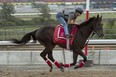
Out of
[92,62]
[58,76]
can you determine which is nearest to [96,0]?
[92,62]

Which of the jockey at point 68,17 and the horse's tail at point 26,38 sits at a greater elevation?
the jockey at point 68,17

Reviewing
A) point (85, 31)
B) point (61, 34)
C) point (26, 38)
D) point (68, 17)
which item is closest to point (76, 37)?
point (85, 31)

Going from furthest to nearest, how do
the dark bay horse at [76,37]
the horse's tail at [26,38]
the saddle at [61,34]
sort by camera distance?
the horse's tail at [26,38]
the saddle at [61,34]
the dark bay horse at [76,37]

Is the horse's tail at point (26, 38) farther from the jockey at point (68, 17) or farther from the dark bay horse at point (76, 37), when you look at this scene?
the jockey at point (68, 17)

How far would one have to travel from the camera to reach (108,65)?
11.7 m

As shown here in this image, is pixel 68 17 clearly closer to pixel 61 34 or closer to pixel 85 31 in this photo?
pixel 61 34

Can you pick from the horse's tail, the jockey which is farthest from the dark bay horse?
the jockey

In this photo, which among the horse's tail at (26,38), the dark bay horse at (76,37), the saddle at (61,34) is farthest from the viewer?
the horse's tail at (26,38)

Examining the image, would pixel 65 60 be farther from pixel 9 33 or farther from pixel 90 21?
pixel 9 33

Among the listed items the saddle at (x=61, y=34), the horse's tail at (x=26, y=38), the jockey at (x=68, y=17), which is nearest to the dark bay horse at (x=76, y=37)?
the horse's tail at (x=26, y=38)

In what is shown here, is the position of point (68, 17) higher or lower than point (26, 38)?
higher

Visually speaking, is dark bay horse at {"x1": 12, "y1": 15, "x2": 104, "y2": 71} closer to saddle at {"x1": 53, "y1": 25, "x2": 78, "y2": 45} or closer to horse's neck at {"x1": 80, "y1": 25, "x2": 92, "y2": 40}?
horse's neck at {"x1": 80, "y1": 25, "x2": 92, "y2": 40}

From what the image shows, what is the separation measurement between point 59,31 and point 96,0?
109 inches

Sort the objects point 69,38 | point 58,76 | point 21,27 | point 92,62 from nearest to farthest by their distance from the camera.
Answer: point 58,76 → point 69,38 → point 92,62 → point 21,27
